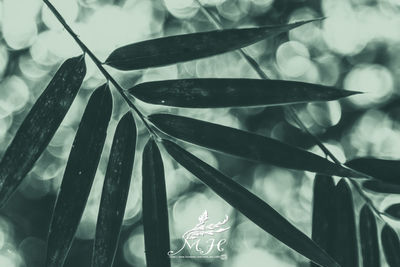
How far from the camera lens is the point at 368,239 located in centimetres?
95

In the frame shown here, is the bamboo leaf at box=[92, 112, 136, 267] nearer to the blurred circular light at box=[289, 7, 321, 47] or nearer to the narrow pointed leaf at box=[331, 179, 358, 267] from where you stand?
the narrow pointed leaf at box=[331, 179, 358, 267]

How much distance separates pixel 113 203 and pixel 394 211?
1.95 ft

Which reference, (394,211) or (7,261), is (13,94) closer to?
(7,261)

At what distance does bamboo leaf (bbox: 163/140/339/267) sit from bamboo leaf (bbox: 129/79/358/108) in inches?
4.3

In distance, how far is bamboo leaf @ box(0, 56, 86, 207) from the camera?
0.76m

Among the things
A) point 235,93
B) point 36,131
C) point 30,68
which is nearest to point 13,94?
point 30,68

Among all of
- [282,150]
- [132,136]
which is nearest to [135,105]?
[132,136]

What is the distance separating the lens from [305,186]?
5051 millimetres

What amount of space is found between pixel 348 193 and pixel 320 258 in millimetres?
202

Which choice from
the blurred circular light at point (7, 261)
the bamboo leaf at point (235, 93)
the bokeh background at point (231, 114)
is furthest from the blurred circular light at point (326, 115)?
the bamboo leaf at point (235, 93)

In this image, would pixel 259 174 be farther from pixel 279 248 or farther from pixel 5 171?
pixel 5 171

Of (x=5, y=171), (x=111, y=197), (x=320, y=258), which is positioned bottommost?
(x=320, y=258)

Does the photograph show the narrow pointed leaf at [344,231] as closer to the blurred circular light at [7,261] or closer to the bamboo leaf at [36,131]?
the bamboo leaf at [36,131]

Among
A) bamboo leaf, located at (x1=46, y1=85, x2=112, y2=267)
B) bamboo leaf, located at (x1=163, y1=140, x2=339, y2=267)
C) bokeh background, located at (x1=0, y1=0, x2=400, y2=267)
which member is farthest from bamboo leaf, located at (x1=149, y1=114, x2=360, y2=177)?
bokeh background, located at (x1=0, y1=0, x2=400, y2=267)
